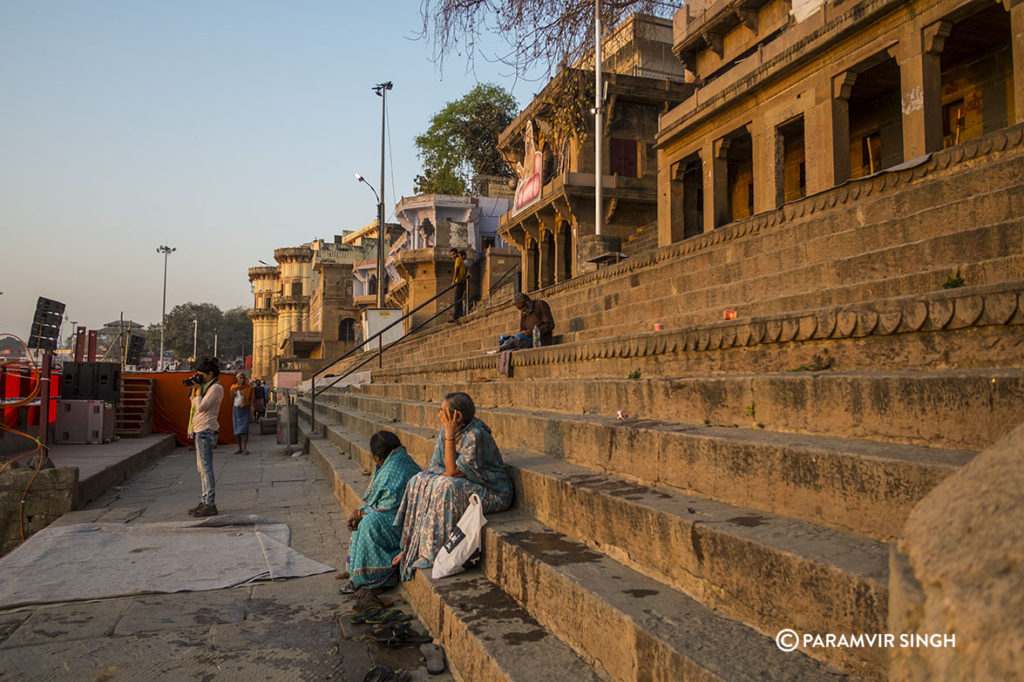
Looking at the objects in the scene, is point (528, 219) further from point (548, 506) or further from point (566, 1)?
point (548, 506)

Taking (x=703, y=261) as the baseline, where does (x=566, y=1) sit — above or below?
above

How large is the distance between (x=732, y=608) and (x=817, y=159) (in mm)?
10214

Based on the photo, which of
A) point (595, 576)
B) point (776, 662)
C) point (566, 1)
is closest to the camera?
point (776, 662)

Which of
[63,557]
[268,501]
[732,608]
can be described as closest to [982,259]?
[732,608]

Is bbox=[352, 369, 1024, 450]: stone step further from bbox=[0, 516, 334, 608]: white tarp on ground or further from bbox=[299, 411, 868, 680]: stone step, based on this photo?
bbox=[0, 516, 334, 608]: white tarp on ground

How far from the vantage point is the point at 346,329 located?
44.7 meters

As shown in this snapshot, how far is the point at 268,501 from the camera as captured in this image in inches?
302

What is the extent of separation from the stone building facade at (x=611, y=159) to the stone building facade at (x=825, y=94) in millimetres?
3285

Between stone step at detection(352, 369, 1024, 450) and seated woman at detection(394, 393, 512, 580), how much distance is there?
96cm

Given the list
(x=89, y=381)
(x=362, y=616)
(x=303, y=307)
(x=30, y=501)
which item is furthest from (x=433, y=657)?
(x=303, y=307)

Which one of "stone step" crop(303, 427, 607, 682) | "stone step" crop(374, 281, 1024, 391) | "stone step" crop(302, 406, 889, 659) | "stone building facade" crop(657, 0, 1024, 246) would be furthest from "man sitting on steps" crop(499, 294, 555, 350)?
"stone step" crop(302, 406, 889, 659)

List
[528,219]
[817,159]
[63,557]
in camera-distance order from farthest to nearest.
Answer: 1. [528,219]
2. [817,159]
3. [63,557]

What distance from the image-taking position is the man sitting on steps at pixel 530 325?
8.73 m

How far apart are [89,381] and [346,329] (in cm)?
3359
